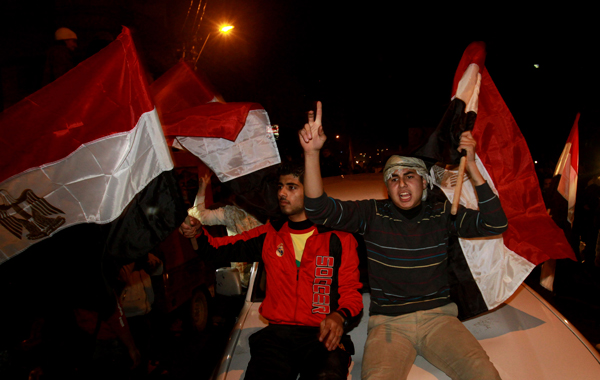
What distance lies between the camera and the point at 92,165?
7.08 ft

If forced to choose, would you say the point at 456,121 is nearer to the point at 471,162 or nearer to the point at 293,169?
the point at 471,162

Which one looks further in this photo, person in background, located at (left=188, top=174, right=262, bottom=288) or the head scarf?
person in background, located at (left=188, top=174, right=262, bottom=288)

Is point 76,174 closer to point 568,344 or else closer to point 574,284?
point 568,344

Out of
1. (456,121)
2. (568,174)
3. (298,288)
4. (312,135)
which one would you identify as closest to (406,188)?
(456,121)

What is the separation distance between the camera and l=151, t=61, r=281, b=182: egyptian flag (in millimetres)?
2764

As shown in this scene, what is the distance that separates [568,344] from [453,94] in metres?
1.80

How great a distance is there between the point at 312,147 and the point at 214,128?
983 millimetres

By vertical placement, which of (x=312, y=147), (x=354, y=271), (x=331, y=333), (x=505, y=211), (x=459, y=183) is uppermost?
(x=312, y=147)

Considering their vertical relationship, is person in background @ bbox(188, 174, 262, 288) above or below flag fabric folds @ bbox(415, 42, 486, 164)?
below

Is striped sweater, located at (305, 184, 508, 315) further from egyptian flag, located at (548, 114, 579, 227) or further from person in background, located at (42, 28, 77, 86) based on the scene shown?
person in background, located at (42, 28, 77, 86)

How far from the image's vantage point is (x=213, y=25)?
11.5 metres

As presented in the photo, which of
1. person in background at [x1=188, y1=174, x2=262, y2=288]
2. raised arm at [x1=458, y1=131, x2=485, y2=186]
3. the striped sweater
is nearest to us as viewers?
raised arm at [x1=458, y1=131, x2=485, y2=186]

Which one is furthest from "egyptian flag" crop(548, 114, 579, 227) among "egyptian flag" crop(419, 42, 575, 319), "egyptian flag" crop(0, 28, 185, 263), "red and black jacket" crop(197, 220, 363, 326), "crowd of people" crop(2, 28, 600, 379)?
"egyptian flag" crop(0, 28, 185, 263)

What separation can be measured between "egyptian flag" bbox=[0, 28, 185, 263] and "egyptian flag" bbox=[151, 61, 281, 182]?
1.79ft
